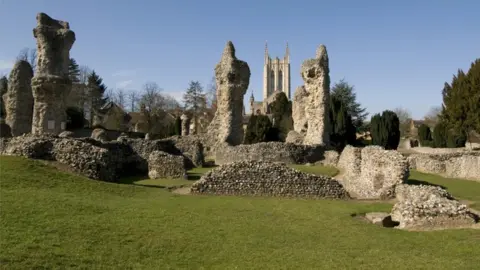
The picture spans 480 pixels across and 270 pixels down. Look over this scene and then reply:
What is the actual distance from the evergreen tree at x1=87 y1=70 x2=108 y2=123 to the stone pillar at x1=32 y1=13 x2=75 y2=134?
3144cm

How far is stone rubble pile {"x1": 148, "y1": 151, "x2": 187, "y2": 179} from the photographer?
22078mm

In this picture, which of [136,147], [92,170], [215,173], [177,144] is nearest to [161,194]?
[215,173]

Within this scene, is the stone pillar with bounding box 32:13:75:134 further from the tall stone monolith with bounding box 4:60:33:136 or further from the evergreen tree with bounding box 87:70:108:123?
the evergreen tree with bounding box 87:70:108:123

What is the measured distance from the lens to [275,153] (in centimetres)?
3209

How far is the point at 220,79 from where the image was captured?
40406 millimetres

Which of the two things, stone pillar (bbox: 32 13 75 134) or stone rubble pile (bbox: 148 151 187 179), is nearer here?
stone rubble pile (bbox: 148 151 187 179)

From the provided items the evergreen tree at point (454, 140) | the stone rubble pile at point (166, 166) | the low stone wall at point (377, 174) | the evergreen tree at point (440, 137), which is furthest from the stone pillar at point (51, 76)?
the evergreen tree at point (440, 137)

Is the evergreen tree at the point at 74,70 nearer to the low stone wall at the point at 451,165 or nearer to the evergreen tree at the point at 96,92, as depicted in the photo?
the evergreen tree at the point at 96,92

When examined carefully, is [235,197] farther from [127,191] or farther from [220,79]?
[220,79]

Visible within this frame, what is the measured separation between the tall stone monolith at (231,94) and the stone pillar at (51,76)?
1393cm

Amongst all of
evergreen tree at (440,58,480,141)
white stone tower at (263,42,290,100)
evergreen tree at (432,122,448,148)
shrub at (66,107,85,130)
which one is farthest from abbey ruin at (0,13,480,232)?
white stone tower at (263,42,290,100)

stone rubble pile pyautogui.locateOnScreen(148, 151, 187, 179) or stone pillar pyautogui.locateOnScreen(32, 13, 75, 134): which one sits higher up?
stone pillar pyautogui.locateOnScreen(32, 13, 75, 134)

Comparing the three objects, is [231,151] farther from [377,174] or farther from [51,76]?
[377,174]

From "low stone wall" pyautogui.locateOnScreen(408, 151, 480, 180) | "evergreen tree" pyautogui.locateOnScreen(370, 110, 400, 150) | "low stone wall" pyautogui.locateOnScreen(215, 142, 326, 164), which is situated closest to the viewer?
"low stone wall" pyautogui.locateOnScreen(408, 151, 480, 180)
